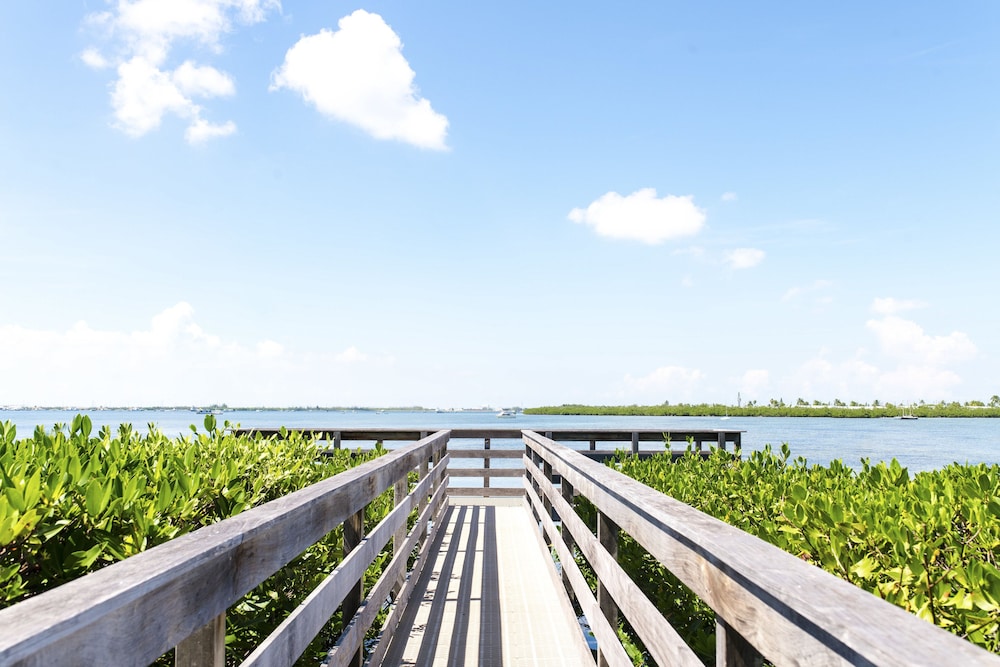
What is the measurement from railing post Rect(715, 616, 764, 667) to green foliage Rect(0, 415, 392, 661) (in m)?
1.63

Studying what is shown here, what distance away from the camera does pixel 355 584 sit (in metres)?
2.90

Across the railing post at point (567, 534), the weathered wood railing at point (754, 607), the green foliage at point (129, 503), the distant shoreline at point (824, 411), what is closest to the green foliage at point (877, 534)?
the weathered wood railing at point (754, 607)

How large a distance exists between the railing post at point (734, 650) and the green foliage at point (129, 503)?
1.63 m

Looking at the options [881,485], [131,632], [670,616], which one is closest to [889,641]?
[131,632]

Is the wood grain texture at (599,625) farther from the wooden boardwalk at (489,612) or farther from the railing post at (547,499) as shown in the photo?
the railing post at (547,499)

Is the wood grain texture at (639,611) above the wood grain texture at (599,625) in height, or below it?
above

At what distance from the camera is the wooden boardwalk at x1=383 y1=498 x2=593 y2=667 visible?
3847 mm

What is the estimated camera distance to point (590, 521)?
4504 mm

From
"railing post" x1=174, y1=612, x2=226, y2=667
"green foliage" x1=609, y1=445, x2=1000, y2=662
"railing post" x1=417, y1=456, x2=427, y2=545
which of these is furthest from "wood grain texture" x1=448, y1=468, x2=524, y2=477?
"railing post" x1=174, y1=612, x2=226, y2=667

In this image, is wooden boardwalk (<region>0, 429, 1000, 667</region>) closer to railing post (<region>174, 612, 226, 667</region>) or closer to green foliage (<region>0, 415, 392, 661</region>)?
railing post (<region>174, 612, 226, 667</region>)

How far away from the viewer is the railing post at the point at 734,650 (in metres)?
1.44

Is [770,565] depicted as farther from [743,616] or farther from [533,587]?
[533,587]

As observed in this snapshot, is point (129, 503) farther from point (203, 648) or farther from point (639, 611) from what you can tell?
point (639, 611)

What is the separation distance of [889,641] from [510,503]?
10.1 meters
